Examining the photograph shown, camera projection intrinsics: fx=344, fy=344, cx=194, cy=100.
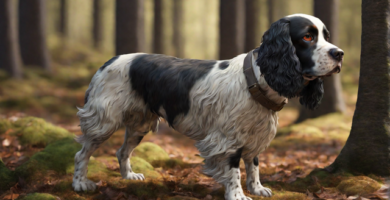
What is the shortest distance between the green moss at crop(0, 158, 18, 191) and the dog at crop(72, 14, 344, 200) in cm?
84

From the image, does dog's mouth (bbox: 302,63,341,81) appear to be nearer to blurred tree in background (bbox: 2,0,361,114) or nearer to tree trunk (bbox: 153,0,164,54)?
blurred tree in background (bbox: 2,0,361,114)

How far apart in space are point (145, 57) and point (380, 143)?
127 inches

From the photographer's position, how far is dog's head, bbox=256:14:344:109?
3.28 metres

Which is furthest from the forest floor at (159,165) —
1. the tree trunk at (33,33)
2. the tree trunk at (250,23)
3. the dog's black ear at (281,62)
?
the tree trunk at (250,23)

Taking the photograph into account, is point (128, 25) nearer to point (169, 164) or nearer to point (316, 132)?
point (169, 164)

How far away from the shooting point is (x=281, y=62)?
3314 mm

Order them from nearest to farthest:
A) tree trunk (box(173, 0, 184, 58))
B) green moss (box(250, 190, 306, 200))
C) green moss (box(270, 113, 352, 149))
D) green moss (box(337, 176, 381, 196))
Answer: green moss (box(250, 190, 306, 200))
green moss (box(337, 176, 381, 196))
green moss (box(270, 113, 352, 149))
tree trunk (box(173, 0, 184, 58))

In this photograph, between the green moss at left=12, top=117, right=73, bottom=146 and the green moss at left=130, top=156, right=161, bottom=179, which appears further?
the green moss at left=12, top=117, right=73, bottom=146

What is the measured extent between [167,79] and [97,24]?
18902mm

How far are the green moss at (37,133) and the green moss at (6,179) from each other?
4.95ft

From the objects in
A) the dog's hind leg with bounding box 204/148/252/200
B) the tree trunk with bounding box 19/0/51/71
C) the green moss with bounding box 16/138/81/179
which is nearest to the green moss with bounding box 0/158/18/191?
the green moss with bounding box 16/138/81/179

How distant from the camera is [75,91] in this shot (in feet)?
40.0

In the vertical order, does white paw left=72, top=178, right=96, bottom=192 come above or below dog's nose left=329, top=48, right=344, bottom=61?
below

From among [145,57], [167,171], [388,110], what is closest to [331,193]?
[388,110]
